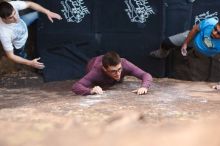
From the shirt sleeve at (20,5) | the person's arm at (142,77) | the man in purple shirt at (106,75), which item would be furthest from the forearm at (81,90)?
the shirt sleeve at (20,5)

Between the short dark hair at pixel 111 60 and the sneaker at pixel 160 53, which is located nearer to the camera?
the short dark hair at pixel 111 60

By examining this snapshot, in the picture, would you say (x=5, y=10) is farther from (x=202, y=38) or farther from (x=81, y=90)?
(x=202, y=38)

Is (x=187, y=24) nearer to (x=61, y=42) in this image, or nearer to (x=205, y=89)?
(x=205, y=89)

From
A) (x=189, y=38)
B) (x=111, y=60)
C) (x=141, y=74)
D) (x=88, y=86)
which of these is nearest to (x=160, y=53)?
(x=189, y=38)

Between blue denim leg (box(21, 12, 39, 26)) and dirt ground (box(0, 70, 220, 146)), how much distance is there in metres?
0.68

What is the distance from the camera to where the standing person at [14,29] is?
4.66m

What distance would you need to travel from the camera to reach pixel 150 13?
559 cm

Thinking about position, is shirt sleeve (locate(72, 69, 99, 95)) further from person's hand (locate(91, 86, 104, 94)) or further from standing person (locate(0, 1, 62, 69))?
standing person (locate(0, 1, 62, 69))

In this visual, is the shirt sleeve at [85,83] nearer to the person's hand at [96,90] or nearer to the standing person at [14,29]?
the person's hand at [96,90]

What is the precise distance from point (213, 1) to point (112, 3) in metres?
1.14

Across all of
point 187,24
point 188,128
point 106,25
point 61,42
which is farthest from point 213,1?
point 188,128

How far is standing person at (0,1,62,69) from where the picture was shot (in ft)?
15.3

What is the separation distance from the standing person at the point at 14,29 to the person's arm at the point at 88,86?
0.54 meters

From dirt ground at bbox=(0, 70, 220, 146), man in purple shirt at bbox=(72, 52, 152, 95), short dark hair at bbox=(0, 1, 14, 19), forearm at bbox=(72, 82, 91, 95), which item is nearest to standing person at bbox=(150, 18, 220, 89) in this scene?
dirt ground at bbox=(0, 70, 220, 146)
